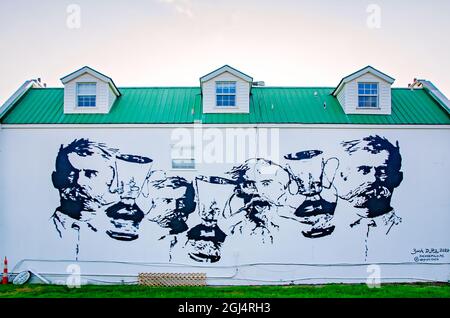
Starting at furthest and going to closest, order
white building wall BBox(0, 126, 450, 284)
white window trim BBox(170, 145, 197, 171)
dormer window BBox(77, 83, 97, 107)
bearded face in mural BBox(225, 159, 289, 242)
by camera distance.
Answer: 1. dormer window BBox(77, 83, 97, 107)
2. white window trim BBox(170, 145, 197, 171)
3. bearded face in mural BBox(225, 159, 289, 242)
4. white building wall BBox(0, 126, 450, 284)

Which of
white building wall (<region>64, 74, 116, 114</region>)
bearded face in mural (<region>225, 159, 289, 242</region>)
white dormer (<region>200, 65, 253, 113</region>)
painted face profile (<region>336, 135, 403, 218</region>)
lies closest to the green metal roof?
white building wall (<region>64, 74, 116, 114</region>)

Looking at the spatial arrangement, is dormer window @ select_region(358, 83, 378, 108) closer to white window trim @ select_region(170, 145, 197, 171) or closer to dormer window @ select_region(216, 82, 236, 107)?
dormer window @ select_region(216, 82, 236, 107)

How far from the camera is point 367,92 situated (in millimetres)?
16922

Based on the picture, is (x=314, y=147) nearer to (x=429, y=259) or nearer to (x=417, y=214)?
(x=417, y=214)

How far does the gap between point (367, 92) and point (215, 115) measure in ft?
21.8

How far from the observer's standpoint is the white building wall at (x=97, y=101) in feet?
54.2

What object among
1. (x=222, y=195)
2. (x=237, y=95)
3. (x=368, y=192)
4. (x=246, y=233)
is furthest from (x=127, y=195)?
(x=368, y=192)

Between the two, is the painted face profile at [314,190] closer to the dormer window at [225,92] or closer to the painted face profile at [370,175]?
the painted face profile at [370,175]

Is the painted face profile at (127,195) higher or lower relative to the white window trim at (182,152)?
lower

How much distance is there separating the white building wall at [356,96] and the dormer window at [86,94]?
35.2 ft

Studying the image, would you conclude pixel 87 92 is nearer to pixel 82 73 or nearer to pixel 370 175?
pixel 82 73

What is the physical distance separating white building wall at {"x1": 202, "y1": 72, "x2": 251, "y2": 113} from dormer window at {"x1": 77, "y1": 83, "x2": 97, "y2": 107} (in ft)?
15.5

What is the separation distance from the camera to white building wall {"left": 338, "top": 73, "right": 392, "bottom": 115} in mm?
16578

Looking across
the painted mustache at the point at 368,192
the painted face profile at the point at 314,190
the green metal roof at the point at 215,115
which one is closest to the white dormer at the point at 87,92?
the green metal roof at the point at 215,115
